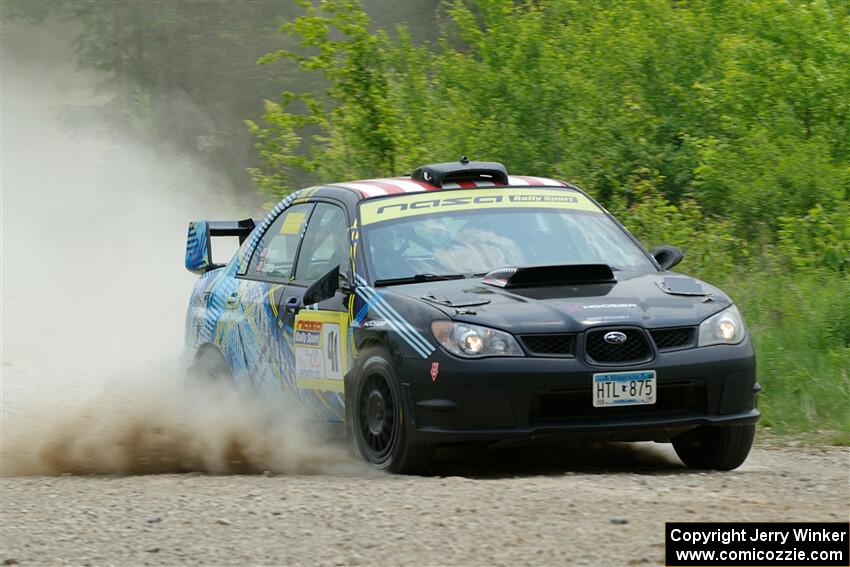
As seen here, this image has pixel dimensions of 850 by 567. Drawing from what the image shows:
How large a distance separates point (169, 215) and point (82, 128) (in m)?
7.19

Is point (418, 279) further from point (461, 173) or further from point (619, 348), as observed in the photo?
Answer: point (619, 348)

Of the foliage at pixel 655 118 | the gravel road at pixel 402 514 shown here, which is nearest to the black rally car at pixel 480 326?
the gravel road at pixel 402 514

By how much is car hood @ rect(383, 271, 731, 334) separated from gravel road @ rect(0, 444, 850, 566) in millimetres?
728

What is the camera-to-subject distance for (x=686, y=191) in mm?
16156

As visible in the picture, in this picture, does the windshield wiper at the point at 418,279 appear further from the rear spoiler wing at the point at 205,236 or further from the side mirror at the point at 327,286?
the rear spoiler wing at the point at 205,236

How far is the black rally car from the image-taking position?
692 centimetres

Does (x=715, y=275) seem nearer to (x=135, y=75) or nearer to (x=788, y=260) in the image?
(x=788, y=260)

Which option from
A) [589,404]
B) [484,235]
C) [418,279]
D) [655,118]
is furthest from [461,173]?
[655,118]

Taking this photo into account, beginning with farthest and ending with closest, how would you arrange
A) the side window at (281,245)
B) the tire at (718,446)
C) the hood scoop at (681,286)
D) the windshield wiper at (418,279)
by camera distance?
1. the side window at (281,245)
2. the windshield wiper at (418,279)
3. the hood scoop at (681,286)
4. the tire at (718,446)

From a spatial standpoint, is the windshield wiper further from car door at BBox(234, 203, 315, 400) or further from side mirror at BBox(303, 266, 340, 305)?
car door at BBox(234, 203, 315, 400)

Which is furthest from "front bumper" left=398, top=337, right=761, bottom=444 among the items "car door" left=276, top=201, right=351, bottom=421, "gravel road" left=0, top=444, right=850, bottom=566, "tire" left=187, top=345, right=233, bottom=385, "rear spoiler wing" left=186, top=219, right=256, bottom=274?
"rear spoiler wing" left=186, top=219, right=256, bottom=274

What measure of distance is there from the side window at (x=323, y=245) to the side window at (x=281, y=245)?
12 cm

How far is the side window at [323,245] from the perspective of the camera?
8.30 meters

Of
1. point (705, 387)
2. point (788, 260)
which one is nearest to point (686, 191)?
point (788, 260)
